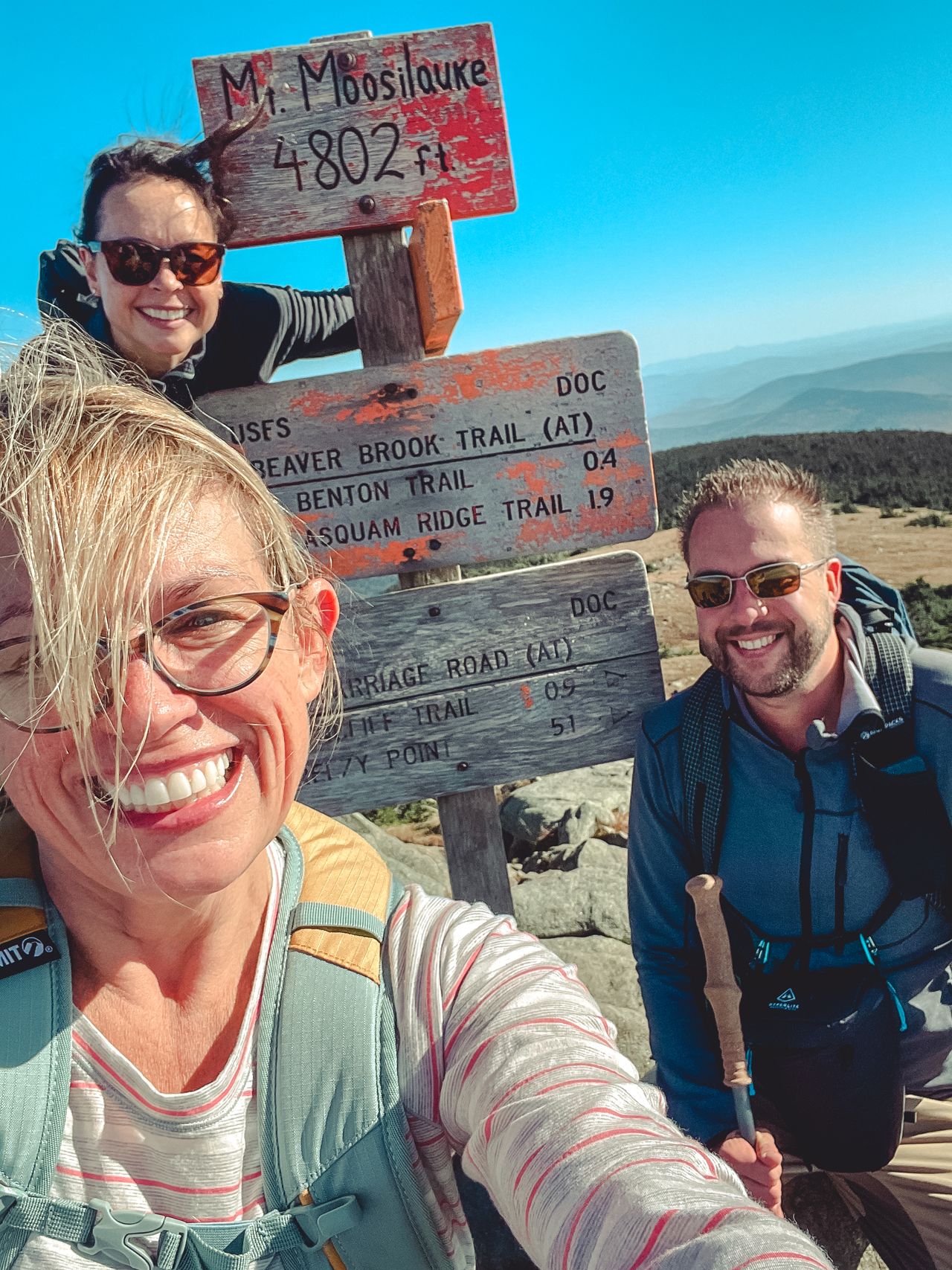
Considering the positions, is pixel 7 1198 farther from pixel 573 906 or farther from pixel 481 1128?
pixel 573 906

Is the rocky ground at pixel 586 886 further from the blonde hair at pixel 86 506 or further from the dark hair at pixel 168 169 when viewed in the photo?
the dark hair at pixel 168 169

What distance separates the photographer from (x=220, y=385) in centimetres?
302

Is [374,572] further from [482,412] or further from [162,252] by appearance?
[162,252]

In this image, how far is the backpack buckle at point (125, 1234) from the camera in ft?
4.12

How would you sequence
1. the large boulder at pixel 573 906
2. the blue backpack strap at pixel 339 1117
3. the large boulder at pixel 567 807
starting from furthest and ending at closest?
the large boulder at pixel 567 807, the large boulder at pixel 573 906, the blue backpack strap at pixel 339 1117

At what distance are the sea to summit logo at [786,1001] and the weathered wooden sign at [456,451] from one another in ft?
4.84

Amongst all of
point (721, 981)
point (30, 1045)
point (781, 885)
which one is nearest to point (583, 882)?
point (781, 885)

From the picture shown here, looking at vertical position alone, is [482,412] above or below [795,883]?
above

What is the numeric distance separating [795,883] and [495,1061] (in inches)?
65.3

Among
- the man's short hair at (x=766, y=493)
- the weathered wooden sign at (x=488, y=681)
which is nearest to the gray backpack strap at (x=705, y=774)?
the weathered wooden sign at (x=488, y=681)

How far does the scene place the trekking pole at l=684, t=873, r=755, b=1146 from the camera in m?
2.51

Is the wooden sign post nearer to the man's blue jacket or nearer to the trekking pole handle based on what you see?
the man's blue jacket

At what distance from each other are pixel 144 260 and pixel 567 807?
4880 millimetres

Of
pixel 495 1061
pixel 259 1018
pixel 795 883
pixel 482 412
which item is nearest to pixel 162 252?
pixel 482 412
